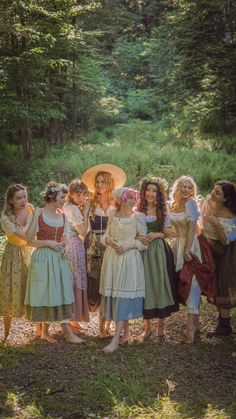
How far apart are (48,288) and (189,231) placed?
1632 mm

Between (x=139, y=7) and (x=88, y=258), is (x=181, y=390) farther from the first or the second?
(x=139, y=7)

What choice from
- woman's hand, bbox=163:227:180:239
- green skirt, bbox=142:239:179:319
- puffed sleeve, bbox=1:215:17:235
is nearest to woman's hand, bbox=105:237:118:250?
green skirt, bbox=142:239:179:319

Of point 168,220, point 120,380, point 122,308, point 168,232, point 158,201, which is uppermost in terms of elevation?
point 158,201

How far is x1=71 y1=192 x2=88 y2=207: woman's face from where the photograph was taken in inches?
219

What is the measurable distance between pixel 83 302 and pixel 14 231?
3.86 ft

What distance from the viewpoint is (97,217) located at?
5625 millimetres

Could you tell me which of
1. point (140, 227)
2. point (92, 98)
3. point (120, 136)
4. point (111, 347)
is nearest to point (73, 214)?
point (140, 227)

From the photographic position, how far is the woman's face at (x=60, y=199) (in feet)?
17.0

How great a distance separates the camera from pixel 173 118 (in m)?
20.0

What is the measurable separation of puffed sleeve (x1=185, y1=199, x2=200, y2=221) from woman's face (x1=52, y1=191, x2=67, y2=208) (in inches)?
53.0

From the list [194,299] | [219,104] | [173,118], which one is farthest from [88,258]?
[173,118]

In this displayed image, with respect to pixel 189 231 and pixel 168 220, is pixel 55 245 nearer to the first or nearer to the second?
pixel 168 220

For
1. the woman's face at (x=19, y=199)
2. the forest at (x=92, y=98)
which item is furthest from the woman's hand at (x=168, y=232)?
the forest at (x=92, y=98)

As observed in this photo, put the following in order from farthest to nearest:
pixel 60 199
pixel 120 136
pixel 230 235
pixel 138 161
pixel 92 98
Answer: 1. pixel 120 136
2. pixel 92 98
3. pixel 138 161
4. pixel 230 235
5. pixel 60 199
